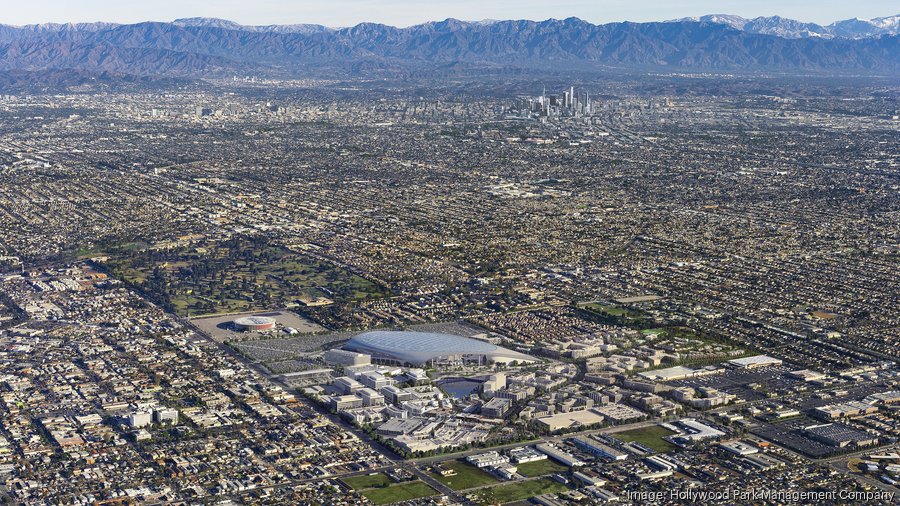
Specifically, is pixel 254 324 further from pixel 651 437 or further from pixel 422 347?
pixel 651 437

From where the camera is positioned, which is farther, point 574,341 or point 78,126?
point 78,126

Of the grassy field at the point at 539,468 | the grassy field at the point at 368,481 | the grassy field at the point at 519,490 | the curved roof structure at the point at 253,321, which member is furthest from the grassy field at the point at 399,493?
the curved roof structure at the point at 253,321

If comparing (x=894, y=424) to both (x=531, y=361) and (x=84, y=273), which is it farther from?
(x=84, y=273)

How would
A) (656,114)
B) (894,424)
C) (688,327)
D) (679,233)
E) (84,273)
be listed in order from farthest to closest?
(656,114), (679,233), (84,273), (688,327), (894,424)

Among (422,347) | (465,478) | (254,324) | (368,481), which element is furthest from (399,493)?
(254,324)

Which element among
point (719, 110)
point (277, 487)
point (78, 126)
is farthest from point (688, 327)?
point (719, 110)

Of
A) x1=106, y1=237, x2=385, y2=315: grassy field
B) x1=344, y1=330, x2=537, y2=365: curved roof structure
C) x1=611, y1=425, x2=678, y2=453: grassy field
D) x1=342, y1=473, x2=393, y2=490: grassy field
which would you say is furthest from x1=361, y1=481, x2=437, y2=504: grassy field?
x1=106, y1=237, x2=385, y2=315: grassy field

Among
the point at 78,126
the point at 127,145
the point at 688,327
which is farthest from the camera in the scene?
the point at 78,126
